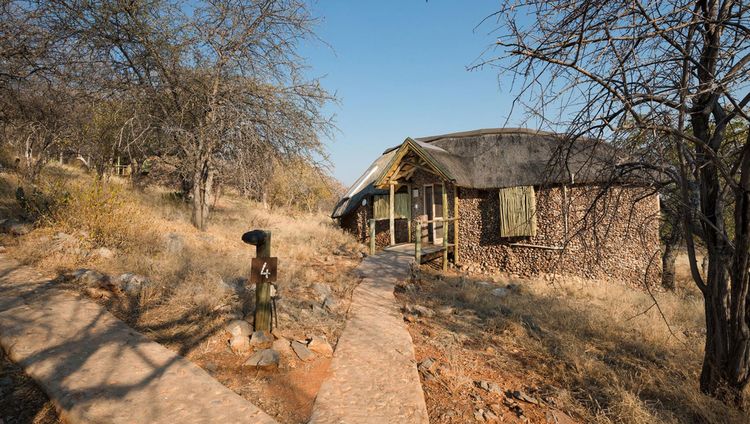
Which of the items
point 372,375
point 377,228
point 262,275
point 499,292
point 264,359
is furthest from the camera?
point 377,228

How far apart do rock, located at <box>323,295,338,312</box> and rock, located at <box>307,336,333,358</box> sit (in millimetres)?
1364

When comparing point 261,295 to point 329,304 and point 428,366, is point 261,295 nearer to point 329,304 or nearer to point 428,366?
point 329,304

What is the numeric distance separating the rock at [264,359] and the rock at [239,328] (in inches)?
16.8

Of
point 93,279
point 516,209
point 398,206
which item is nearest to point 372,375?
point 93,279

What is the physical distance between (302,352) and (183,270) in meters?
3.12

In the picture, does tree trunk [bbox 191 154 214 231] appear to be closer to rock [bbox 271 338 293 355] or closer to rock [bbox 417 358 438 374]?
rock [bbox 271 338 293 355]

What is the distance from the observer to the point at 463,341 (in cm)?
527

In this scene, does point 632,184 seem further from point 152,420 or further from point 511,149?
point 511,149

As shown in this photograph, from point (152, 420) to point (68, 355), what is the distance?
1419 millimetres

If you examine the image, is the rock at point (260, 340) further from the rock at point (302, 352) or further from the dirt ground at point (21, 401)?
the dirt ground at point (21, 401)

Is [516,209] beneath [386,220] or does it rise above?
above

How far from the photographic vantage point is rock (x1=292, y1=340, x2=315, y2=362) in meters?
3.96

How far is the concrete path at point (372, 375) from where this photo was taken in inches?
122

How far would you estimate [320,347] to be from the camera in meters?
4.24
